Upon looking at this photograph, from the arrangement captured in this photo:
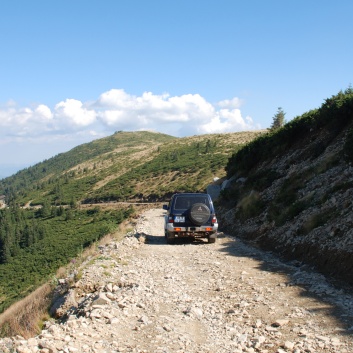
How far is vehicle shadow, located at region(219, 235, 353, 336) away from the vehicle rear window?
2.94m

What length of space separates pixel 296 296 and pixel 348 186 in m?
6.48

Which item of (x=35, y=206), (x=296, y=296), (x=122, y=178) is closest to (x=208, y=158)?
(x=122, y=178)

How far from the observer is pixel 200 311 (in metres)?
6.46

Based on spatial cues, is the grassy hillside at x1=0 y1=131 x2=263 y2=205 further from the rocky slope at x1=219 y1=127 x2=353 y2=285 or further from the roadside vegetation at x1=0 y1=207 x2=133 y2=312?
the rocky slope at x1=219 y1=127 x2=353 y2=285

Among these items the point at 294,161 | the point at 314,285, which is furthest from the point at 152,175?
Result: the point at 314,285

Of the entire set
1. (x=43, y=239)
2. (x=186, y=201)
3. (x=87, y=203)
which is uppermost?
(x=186, y=201)

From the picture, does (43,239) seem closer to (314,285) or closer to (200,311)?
(314,285)

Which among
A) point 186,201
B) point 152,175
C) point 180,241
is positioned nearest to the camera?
point 186,201

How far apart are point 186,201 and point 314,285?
26.2 ft

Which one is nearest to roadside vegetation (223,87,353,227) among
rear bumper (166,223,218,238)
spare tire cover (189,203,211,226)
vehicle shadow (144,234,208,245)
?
rear bumper (166,223,218,238)

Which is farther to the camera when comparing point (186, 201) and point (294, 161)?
point (294, 161)

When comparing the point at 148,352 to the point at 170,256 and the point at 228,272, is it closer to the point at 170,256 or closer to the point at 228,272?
the point at 228,272

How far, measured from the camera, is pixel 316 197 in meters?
13.4

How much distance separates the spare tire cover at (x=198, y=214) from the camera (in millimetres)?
14203
